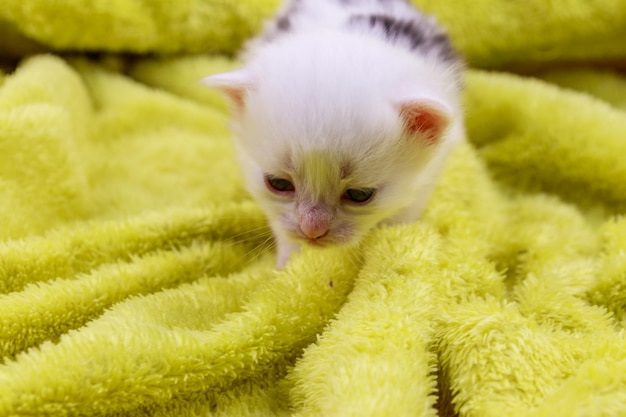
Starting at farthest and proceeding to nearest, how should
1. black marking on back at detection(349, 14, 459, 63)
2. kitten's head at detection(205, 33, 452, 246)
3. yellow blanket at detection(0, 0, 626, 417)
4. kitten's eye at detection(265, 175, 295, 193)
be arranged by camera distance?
1. black marking on back at detection(349, 14, 459, 63)
2. kitten's eye at detection(265, 175, 295, 193)
3. kitten's head at detection(205, 33, 452, 246)
4. yellow blanket at detection(0, 0, 626, 417)

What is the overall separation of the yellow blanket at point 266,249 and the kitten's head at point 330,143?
0.09 metres

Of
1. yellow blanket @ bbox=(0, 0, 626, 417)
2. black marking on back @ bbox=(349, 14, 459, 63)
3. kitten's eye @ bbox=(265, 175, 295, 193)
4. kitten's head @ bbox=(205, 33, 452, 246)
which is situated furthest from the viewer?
black marking on back @ bbox=(349, 14, 459, 63)

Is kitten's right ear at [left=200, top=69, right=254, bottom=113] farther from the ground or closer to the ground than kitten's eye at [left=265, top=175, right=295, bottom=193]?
farther from the ground

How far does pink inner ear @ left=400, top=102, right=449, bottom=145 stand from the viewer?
106cm

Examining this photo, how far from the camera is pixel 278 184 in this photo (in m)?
1.14

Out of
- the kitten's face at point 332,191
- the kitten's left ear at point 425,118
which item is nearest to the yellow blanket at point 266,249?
the kitten's face at point 332,191

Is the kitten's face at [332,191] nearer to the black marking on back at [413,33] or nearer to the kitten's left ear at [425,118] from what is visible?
the kitten's left ear at [425,118]

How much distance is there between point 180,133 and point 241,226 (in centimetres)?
61

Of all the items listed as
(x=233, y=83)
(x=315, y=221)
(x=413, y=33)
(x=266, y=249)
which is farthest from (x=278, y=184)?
(x=413, y=33)

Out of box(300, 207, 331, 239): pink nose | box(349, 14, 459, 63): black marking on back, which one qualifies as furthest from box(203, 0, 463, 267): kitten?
box(349, 14, 459, 63): black marking on back

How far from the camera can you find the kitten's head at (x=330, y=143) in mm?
1010

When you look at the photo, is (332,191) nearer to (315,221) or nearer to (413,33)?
(315,221)

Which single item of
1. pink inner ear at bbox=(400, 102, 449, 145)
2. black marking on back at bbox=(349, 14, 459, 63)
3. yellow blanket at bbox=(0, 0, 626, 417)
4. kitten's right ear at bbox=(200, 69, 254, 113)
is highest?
black marking on back at bbox=(349, 14, 459, 63)

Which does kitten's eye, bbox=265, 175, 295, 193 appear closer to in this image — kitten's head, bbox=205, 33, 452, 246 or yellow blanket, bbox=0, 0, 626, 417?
kitten's head, bbox=205, 33, 452, 246
